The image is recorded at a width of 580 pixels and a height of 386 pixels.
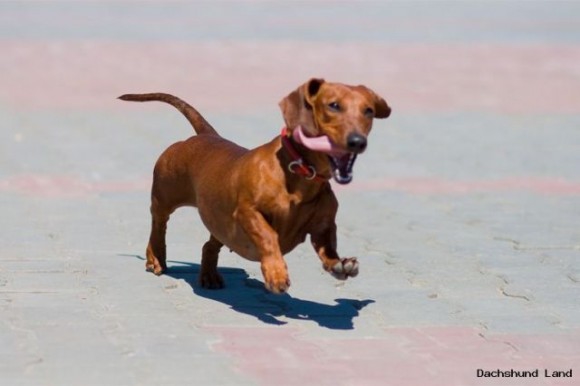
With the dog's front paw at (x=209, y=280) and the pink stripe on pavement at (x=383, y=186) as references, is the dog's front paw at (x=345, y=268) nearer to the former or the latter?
the dog's front paw at (x=209, y=280)

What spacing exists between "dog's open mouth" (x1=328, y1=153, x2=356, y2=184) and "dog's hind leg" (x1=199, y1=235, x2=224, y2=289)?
4.07 ft

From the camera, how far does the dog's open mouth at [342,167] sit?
274 inches

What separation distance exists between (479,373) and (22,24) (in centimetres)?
2437

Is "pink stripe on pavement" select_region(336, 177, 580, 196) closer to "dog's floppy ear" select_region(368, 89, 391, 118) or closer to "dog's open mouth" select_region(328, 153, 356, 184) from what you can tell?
"dog's floppy ear" select_region(368, 89, 391, 118)

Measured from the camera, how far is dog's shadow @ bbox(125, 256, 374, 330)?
289 inches

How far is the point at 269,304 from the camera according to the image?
25.2 ft

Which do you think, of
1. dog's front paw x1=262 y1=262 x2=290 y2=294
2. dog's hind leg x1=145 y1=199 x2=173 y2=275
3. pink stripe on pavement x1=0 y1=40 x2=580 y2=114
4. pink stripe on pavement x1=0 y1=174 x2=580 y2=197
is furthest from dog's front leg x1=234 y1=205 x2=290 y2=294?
pink stripe on pavement x1=0 y1=40 x2=580 y2=114

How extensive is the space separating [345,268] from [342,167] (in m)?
0.46

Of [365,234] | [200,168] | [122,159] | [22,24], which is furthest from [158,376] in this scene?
[22,24]

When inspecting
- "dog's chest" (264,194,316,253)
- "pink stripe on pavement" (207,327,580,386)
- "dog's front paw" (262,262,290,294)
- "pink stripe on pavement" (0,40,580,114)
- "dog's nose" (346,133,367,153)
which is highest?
"dog's nose" (346,133,367,153)

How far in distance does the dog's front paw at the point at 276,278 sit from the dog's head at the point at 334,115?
0.49 metres

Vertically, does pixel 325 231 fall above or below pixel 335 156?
below

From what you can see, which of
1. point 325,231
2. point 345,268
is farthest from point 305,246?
point 345,268

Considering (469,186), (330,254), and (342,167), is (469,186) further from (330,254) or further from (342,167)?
(342,167)
